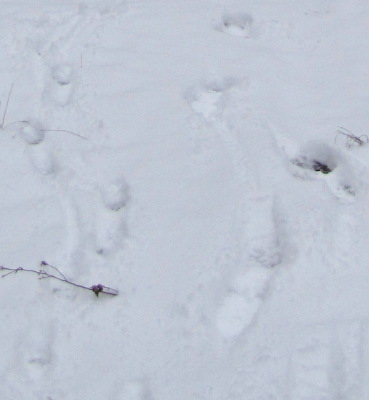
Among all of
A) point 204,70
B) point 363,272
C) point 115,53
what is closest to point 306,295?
point 363,272

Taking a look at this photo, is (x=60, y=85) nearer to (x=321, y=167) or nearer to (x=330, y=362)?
(x=321, y=167)

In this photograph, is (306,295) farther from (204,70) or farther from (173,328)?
(204,70)

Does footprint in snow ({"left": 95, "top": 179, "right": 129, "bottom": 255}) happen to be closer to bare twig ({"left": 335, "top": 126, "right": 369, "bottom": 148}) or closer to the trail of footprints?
the trail of footprints

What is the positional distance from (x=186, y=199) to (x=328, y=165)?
615 millimetres

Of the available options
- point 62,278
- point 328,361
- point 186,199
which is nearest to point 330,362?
point 328,361

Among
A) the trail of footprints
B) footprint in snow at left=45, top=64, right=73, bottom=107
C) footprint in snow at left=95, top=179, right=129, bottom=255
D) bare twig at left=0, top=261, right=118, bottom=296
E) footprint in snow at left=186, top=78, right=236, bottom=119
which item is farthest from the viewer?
footprint in snow at left=45, top=64, right=73, bottom=107

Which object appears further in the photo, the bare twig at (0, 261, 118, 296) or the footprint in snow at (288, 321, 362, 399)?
the bare twig at (0, 261, 118, 296)

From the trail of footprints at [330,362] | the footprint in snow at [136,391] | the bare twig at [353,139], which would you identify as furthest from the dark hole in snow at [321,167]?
the footprint in snow at [136,391]

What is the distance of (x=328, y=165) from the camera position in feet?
8.30

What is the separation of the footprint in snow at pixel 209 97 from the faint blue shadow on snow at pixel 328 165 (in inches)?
14.7

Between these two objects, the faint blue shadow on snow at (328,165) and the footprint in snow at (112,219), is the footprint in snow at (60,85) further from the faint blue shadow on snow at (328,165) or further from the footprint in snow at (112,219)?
the faint blue shadow on snow at (328,165)

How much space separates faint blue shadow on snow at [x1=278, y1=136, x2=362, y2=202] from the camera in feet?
7.88

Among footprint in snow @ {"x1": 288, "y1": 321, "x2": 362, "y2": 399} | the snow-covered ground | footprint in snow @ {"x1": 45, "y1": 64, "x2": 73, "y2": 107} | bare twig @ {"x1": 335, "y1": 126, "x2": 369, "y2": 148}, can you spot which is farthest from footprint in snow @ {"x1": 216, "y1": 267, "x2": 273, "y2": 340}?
footprint in snow @ {"x1": 45, "y1": 64, "x2": 73, "y2": 107}

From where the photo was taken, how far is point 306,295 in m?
2.07
